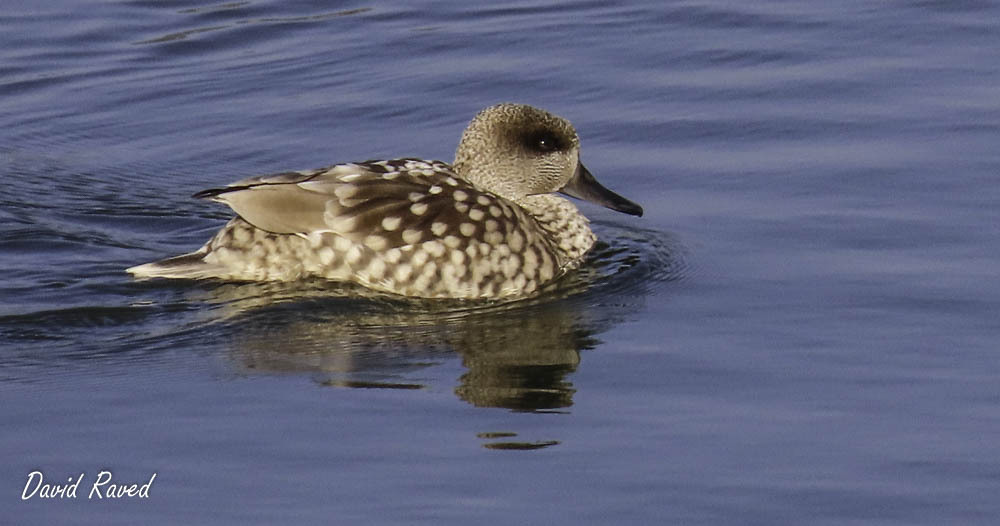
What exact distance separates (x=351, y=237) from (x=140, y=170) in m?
2.69

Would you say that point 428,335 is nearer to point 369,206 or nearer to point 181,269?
point 369,206

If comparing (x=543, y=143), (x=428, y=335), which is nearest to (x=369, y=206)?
(x=428, y=335)

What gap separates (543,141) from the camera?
9.29 m

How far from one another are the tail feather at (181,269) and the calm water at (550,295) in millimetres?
82

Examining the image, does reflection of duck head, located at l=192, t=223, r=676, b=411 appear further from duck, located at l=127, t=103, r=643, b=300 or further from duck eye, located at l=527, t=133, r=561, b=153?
duck eye, located at l=527, t=133, r=561, b=153

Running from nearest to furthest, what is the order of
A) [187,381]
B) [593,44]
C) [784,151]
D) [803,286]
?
[187,381]
[803,286]
[784,151]
[593,44]

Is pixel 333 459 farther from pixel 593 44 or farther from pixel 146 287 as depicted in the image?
pixel 593 44

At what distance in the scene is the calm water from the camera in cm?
643

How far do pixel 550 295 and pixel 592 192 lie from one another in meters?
0.86

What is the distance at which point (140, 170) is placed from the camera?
10.8 metres

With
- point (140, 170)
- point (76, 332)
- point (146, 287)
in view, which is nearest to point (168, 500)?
point (76, 332)

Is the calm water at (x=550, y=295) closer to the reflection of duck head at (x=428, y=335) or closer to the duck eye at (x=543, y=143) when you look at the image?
the reflection of duck head at (x=428, y=335)

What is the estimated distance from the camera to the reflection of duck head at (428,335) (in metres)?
7.49

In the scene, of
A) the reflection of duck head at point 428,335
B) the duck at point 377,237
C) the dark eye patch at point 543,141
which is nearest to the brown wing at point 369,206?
the duck at point 377,237
